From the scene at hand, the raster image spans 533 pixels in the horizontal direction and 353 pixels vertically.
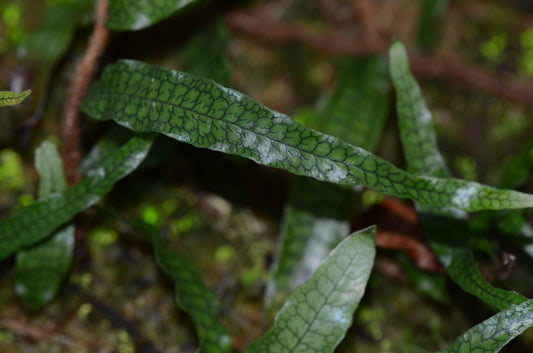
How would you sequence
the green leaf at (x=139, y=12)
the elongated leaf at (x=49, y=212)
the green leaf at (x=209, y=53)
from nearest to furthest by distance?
the elongated leaf at (x=49, y=212) < the green leaf at (x=139, y=12) < the green leaf at (x=209, y=53)

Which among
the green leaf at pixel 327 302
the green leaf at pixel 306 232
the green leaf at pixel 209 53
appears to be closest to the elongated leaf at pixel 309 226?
the green leaf at pixel 306 232

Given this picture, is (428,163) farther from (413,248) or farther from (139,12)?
(139,12)

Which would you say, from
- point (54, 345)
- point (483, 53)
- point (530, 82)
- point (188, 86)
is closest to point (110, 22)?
point (188, 86)

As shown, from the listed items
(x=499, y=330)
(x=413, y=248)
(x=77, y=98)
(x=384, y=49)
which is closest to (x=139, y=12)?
(x=77, y=98)

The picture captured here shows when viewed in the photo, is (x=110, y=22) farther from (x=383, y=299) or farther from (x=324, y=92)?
(x=383, y=299)

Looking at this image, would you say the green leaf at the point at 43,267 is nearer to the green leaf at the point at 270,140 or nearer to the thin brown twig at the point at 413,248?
the green leaf at the point at 270,140

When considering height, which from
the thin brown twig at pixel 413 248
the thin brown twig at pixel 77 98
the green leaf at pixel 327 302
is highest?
the thin brown twig at pixel 77 98
